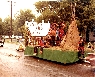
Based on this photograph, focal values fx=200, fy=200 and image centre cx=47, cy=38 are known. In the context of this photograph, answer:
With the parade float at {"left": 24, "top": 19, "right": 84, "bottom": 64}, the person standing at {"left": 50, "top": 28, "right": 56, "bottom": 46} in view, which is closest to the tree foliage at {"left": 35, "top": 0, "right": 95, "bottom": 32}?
the person standing at {"left": 50, "top": 28, "right": 56, "bottom": 46}

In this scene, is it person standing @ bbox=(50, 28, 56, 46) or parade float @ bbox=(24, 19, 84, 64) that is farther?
person standing @ bbox=(50, 28, 56, 46)

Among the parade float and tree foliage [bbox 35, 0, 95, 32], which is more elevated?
tree foliage [bbox 35, 0, 95, 32]

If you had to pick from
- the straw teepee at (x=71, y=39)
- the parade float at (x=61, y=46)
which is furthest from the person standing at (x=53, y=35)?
the straw teepee at (x=71, y=39)

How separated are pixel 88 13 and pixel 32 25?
16.1m

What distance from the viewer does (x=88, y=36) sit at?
1719 inches

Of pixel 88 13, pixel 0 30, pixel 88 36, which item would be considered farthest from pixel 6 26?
pixel 88 13

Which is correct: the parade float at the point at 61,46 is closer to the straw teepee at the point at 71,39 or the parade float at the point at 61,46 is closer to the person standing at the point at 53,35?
the straw teepee at the point at 71,39

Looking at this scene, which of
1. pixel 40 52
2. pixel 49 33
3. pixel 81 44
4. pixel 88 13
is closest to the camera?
pixel 81 44

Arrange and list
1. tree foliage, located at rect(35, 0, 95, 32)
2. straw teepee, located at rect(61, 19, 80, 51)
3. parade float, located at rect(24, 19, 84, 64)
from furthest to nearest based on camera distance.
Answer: tree foliage, located at rect(35, 0, 95, 32) < straw teepee, located at rect(61, 19, 80, 51) < parade float, located at rect(24, 19, 84, 64)

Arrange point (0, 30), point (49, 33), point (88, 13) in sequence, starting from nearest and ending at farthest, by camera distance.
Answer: point (49, 33) → point (88, 13) → point (0, 30)

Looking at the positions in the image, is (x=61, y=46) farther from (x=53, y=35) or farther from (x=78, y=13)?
(x=78, y=13)

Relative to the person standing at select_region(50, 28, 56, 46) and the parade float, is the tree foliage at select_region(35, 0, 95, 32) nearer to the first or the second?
the person standing at select_region(50, 28, 56, 46)

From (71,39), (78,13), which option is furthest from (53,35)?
(78,13)

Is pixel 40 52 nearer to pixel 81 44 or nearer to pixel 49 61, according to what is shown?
pixel 49 61
